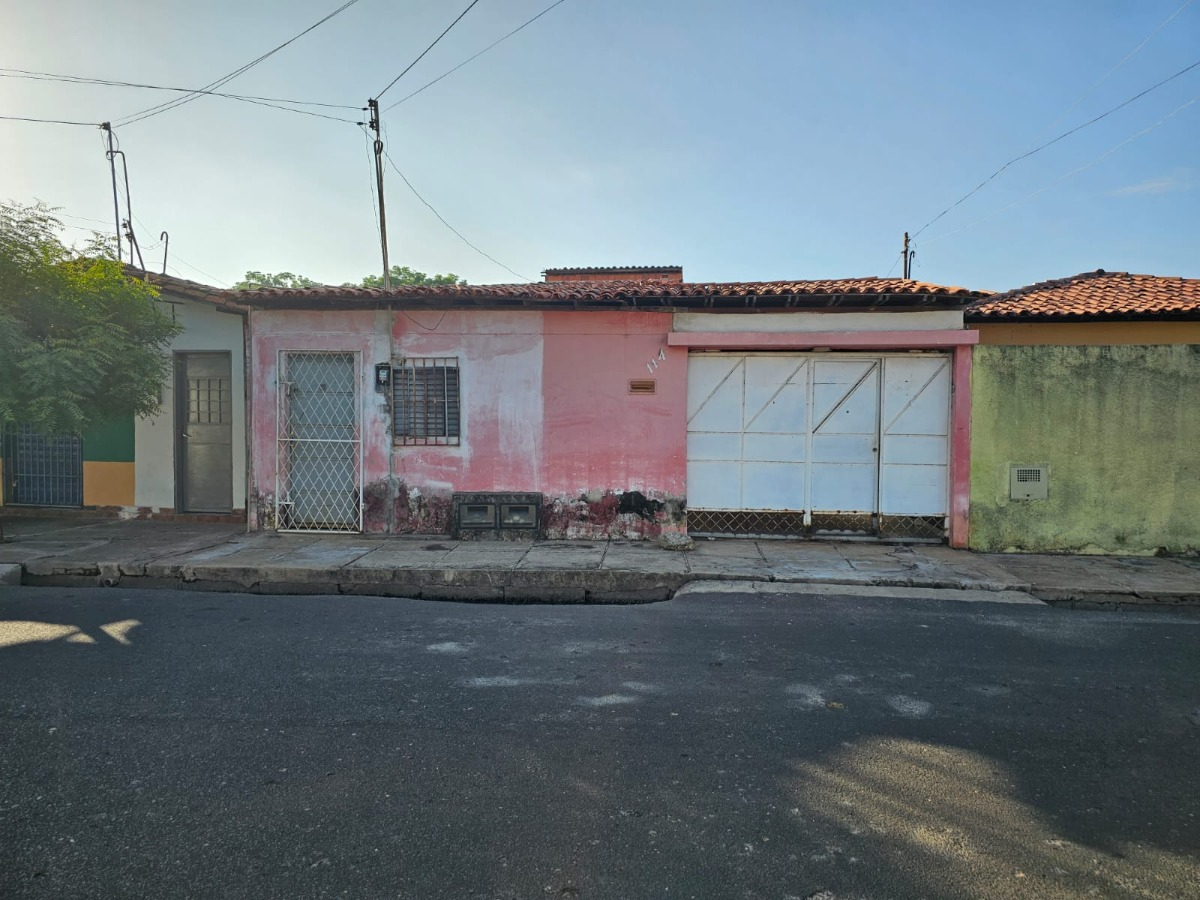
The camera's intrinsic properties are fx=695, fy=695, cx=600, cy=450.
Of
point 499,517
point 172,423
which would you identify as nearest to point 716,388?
point 499,517

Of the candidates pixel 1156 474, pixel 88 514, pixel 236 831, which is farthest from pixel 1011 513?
pixel 88 514

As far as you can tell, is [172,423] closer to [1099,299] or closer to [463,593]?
[463,593]

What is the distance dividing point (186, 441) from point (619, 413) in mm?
6266

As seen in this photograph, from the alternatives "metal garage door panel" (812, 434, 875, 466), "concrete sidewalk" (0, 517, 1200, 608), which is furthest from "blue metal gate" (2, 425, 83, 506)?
"metal garage door panel" (812, 434, 875, 466)

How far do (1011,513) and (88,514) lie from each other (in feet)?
40.6

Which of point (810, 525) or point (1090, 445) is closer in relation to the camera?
point (1090, 445)

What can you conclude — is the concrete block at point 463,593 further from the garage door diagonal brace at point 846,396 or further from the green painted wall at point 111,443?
the green painted wall at point 111,443

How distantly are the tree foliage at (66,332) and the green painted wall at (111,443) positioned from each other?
1.36 metres

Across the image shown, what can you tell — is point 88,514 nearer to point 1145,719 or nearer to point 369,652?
point 369,652

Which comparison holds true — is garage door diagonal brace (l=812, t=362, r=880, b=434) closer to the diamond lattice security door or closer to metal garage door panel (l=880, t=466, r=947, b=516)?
metal garage door panel (l=880, t=466, r=947, b=516)

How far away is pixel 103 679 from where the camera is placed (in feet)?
13.4

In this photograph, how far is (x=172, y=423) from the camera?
32.2 feet

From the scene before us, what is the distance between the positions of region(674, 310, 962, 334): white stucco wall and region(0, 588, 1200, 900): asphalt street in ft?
13.4

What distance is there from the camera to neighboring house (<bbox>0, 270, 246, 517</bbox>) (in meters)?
9.68
